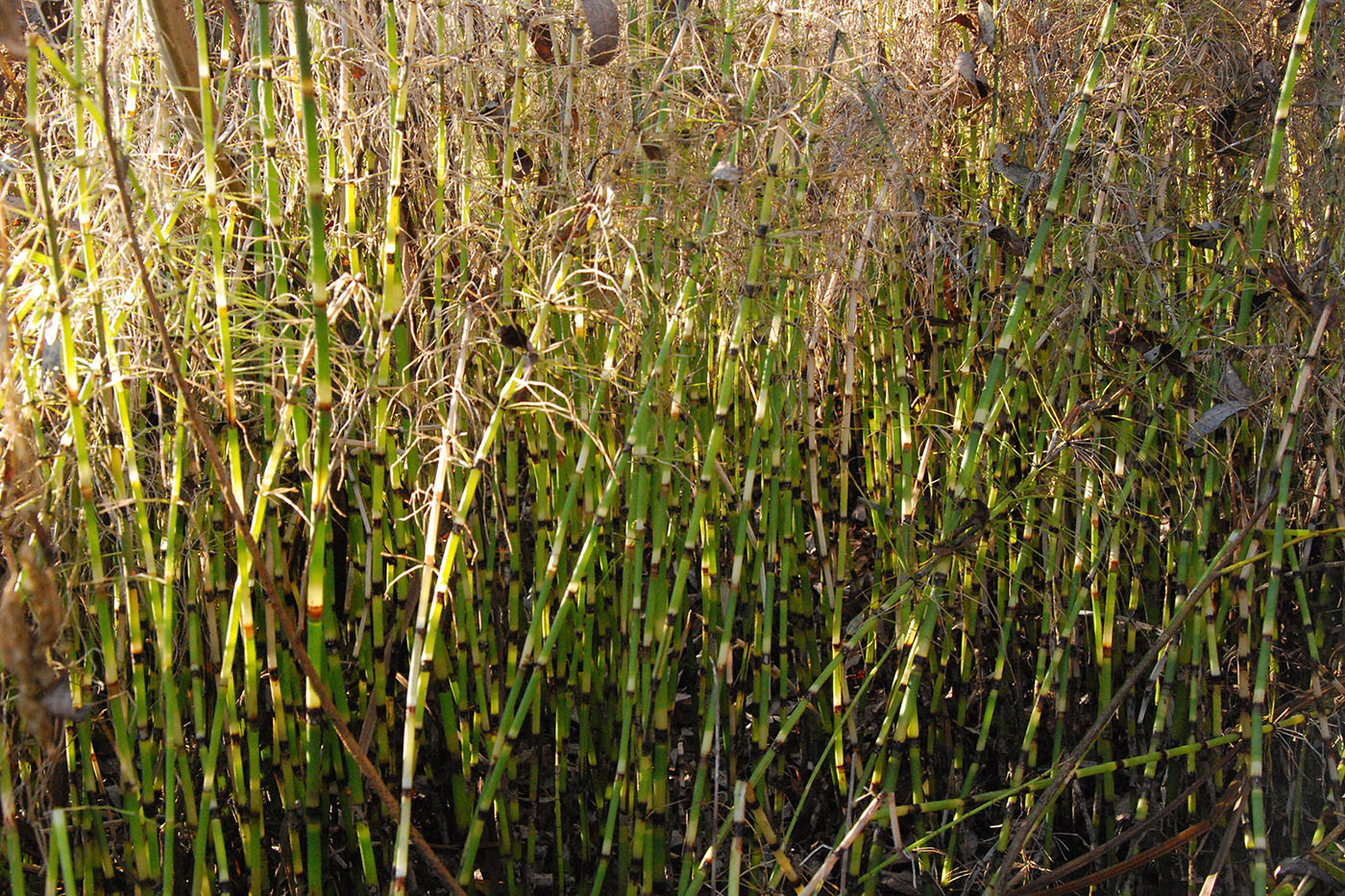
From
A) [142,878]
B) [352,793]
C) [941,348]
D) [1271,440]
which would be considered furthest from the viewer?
[941,348]

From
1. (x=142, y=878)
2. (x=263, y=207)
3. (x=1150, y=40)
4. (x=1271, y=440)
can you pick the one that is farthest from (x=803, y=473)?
(x=142, y=878)

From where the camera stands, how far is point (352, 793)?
1142 millimetres

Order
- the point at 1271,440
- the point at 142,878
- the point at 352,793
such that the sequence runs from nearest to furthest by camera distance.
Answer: the point at 142,878
the point at 352,793
the point at 1271,440

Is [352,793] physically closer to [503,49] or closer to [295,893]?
[295,893]

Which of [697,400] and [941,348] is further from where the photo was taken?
[941,348]

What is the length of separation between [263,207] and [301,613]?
45cm

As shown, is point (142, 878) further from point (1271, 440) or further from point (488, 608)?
point (1271, 440)

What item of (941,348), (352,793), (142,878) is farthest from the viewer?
(941,348)

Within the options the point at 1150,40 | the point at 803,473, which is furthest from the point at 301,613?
the point at 1150,40

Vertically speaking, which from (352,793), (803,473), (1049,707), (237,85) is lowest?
(1049,707)

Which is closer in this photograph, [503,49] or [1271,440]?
[503,49]

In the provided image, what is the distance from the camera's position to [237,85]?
1.35 meters

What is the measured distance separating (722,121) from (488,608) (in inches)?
23.2

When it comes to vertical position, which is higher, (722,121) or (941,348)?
(722,121)
